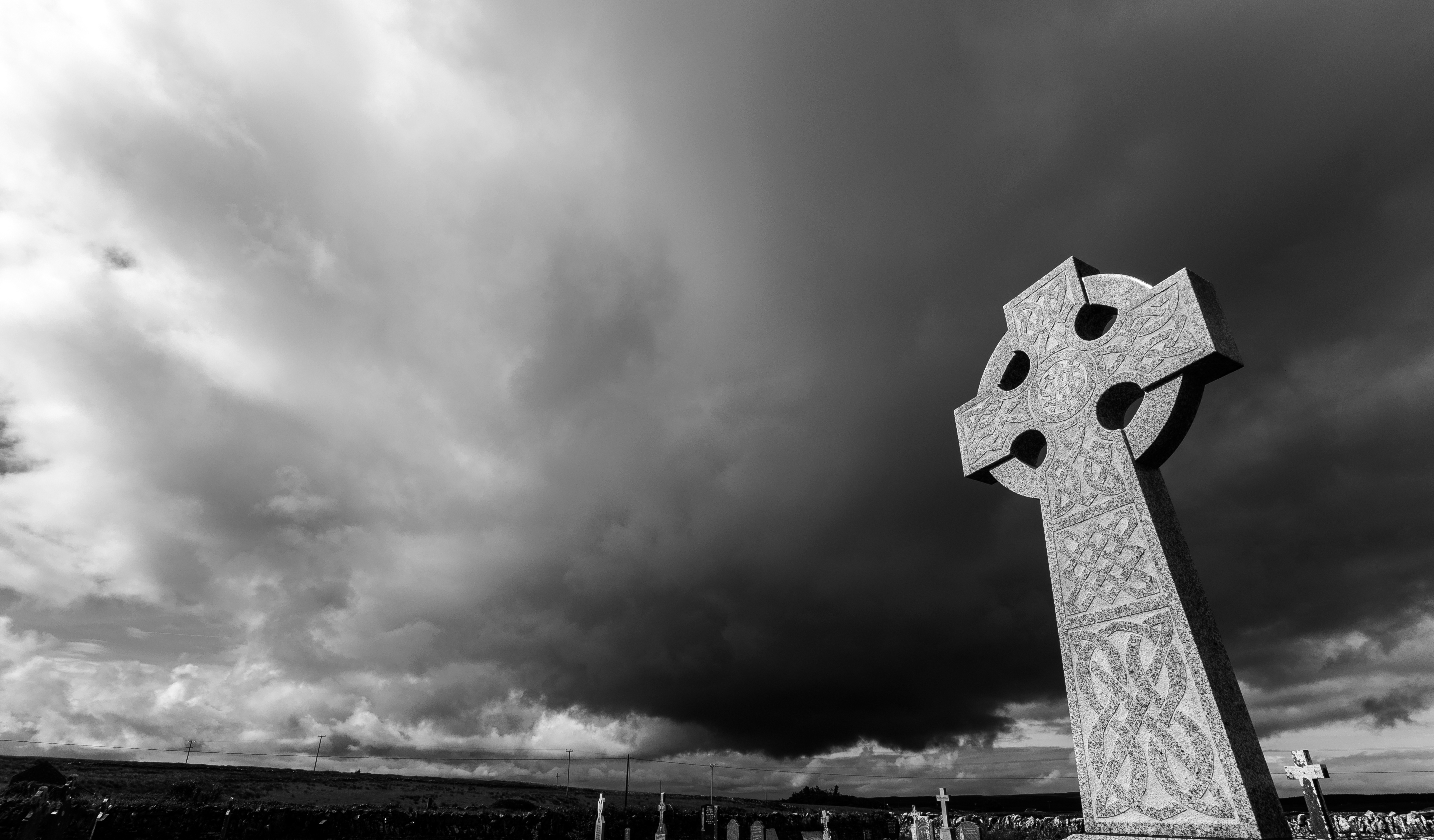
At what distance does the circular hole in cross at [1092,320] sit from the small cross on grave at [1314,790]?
33.4 feet

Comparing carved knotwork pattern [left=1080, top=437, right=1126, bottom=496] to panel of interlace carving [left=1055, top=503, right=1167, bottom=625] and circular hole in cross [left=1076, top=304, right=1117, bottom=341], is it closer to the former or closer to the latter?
panel of interlace carving [left=1055, top=503, right=1167, bottom=625]

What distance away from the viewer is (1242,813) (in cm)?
371

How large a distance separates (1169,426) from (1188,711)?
1884 millimetres

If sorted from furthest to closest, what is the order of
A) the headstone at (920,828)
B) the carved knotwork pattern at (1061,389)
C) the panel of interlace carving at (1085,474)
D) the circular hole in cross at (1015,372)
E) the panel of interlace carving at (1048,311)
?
1. the headstone at (920,828)
2. the circular hole in cross at (1015,372)
3. the panel of interlace carving at (1048,311)
4. the carved knotwork pattern at (1061,389)
5. the panel of interlace carving at (1085,474)

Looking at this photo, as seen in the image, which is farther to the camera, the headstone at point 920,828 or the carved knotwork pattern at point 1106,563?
the headstone at point 920,828

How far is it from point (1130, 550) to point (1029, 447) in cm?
162

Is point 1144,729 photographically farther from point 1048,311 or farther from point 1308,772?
point 1308,772

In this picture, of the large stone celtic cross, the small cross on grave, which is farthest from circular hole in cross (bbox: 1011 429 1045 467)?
the small cross on grave

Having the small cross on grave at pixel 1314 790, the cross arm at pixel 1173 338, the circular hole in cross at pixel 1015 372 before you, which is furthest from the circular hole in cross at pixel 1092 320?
the small cross on grave at pixel 1314 790

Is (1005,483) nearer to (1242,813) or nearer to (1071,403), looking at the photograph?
(1071,403)

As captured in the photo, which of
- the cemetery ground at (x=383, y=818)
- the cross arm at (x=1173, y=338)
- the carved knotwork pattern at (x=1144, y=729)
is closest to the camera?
the carved knotwork pattern at (x=1144, y=729)

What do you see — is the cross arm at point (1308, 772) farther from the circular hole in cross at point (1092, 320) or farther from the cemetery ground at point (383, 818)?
the circular hole in cross at point (1092, 320)

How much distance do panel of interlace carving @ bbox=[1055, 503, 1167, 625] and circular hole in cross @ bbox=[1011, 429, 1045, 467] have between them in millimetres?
1015

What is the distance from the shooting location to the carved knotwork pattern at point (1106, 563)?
15.0 feet
